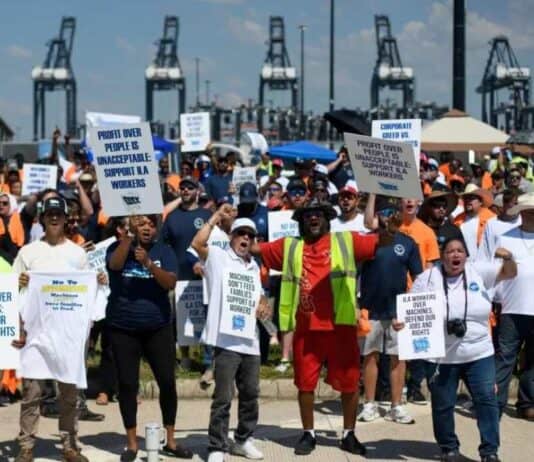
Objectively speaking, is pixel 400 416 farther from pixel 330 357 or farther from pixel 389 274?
pixel 330 357

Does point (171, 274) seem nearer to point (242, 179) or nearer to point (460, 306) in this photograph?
point (460, 306)

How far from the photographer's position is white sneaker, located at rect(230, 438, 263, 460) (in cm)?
813

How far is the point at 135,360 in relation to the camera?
799cm

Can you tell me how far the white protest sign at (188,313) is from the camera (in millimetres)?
10172

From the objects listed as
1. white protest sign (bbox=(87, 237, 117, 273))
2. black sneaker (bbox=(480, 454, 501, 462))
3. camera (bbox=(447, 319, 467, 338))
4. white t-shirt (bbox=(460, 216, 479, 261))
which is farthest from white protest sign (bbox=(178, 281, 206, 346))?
black sneaker (bbox=(480, 454, 501, 462))

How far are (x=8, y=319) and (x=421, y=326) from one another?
2.85m

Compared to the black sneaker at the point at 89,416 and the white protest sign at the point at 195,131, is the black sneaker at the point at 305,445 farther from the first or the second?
the white protest sign at the point at 195,131

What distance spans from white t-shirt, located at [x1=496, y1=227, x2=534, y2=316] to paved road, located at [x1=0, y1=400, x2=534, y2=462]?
100cm

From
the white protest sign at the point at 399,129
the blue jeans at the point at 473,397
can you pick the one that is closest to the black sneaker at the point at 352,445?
the blue jeans at the point at 473,397

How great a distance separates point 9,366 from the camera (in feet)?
24.9

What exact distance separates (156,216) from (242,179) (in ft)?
23.5

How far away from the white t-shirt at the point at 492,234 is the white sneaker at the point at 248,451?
2.80 meters

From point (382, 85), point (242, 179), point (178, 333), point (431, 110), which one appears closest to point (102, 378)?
point (178, 333)

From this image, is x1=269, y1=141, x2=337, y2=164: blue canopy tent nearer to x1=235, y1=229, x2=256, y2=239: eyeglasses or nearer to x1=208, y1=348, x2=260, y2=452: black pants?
x1=235, y1=229, x2=256, y2=239: eyeglasses
